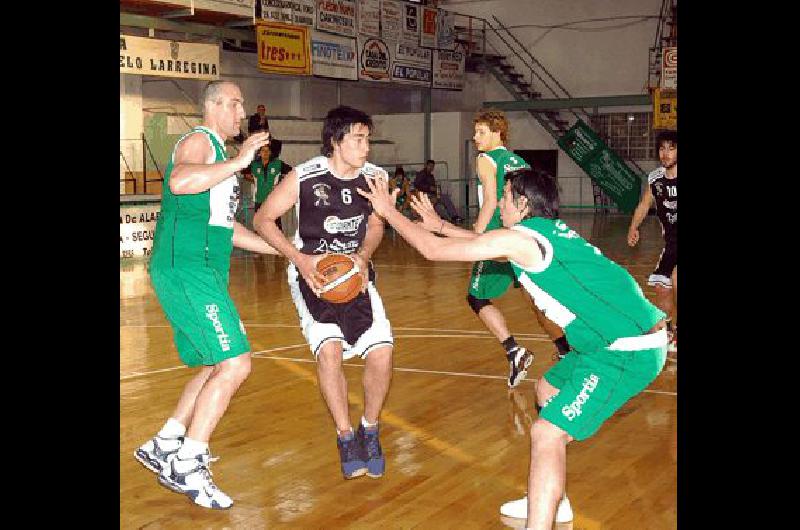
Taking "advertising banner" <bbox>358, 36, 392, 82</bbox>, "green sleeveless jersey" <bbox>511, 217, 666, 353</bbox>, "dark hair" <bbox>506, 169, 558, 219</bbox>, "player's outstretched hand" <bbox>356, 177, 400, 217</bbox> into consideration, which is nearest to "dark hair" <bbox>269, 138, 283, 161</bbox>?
"advertising banner" <bbox>358, 36, 392, 82</bbox>

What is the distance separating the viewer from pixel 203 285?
167 inches

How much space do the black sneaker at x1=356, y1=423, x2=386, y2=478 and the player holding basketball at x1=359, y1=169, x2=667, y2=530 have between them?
4.18ft

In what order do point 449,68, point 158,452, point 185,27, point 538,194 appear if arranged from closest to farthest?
point 538,194 → point 158,452 → point 185,27 → point 449,68

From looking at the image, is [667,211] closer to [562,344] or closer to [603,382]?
[562,344]

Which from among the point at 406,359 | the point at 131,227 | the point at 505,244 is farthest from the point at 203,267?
the point at 131,227

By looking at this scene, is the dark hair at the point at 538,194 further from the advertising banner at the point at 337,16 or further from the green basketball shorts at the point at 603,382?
the advertising banner at the point at 337,16

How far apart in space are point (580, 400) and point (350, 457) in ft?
4.99

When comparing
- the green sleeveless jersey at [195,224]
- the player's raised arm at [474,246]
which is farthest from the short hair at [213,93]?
the player's raised arm at [474,246]

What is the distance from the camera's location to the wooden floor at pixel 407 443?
416 cm

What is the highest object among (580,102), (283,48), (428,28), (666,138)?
(428,28)

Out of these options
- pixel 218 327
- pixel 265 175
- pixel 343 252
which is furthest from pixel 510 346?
pixel 265 175

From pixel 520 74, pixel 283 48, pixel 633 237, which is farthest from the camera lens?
pixel 520 74

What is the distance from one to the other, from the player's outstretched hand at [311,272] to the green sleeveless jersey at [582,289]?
1.19 m

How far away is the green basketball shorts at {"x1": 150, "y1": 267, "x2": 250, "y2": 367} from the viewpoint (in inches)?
165
